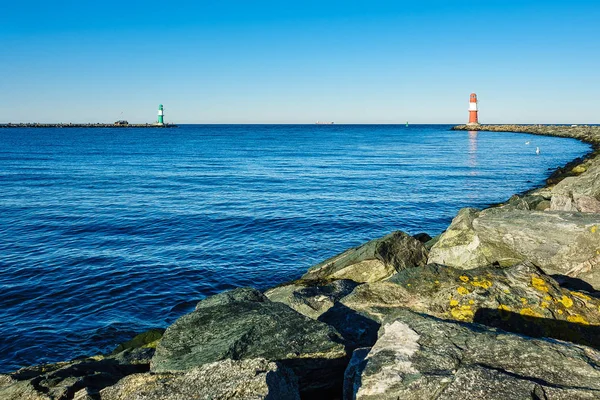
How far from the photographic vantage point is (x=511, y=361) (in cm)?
504

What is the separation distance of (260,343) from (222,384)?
1684 millimetres

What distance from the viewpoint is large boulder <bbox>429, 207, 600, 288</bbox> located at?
32.2 ft

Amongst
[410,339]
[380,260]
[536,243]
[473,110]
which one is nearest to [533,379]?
[410,339]

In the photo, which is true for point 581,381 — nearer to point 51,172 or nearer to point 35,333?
point 35,333

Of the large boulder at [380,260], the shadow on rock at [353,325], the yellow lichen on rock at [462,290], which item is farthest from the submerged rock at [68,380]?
the large boulder at [380,260]

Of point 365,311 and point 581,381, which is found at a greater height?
point 581,381

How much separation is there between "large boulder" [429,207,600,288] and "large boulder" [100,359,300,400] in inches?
288

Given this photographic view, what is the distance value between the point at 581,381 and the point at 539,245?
6.29 metres

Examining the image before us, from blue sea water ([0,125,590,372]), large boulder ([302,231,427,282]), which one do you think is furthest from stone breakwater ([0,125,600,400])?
blue sea water ([0,125,590,372])

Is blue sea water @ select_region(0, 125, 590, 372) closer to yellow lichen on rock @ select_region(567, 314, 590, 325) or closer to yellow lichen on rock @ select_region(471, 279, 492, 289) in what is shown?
yellow lichen on rock @ select_region(471, 279, 492, 289)

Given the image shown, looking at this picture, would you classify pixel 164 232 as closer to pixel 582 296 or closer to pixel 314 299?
pixel 314 299

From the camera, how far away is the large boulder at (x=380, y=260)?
42.9 feet

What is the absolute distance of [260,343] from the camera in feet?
21.2

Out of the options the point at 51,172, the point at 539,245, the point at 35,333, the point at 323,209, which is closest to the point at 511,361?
the point at 539,245
